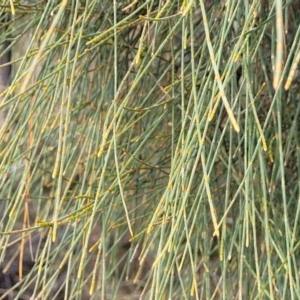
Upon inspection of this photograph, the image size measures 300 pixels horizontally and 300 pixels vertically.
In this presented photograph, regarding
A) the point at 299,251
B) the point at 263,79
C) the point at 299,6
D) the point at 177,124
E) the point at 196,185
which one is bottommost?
the point at 299,251

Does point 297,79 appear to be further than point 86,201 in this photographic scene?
Yes

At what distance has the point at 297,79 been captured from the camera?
1.26 m

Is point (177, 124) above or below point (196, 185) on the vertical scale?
above

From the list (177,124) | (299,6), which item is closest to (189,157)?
(177,124)

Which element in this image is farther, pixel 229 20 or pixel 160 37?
pixel 160 37

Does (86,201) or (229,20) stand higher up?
(229,20)

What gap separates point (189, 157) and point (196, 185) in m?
0.43

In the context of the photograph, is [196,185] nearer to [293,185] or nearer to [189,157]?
[293,185]

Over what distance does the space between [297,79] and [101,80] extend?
0.45m

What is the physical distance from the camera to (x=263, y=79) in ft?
3.79

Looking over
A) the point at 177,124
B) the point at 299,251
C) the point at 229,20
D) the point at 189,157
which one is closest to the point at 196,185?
the point at 177,124

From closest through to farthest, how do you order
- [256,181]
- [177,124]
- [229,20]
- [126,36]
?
[229,20], [256,181], [177,124], [126,36]

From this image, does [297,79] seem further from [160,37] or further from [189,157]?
[189,157]

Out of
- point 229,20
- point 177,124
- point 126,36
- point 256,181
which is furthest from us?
point 126,36
